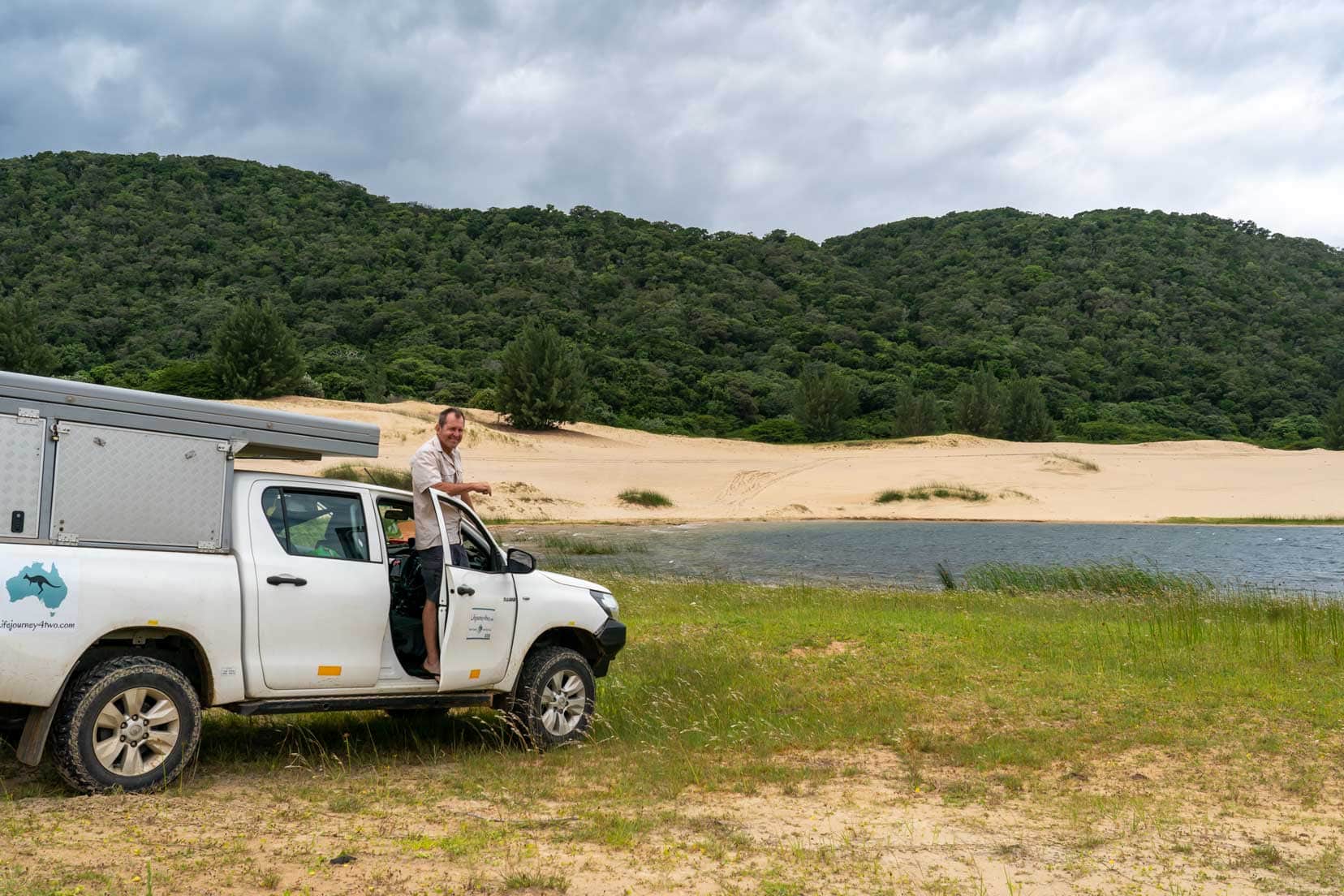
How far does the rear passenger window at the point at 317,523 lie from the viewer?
7.68 m

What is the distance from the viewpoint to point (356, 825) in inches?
254

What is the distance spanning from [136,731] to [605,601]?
385 cm

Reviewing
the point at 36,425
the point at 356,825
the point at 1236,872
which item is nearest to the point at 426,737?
the point at 356,825

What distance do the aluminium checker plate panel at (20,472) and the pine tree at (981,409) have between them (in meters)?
70.9

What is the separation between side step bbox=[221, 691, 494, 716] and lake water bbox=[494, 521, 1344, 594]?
15869mm

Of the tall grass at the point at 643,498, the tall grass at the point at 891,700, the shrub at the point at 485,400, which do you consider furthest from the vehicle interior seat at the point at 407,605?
the shrub at the point at 485,400

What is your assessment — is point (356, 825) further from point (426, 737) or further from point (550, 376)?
point (550, 376)

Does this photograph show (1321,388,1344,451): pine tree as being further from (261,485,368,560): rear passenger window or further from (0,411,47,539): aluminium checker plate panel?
(0,411,47,539): aluminium checker plate panel

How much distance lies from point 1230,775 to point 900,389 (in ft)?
241

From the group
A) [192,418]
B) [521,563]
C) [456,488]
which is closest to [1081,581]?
[521,563]

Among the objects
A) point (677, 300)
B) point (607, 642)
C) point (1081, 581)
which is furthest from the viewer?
point (677, 300)

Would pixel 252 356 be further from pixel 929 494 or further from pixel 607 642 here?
pixel 607 642

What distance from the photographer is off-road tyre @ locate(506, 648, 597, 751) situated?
351 inches

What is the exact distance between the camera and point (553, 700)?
358 inches
